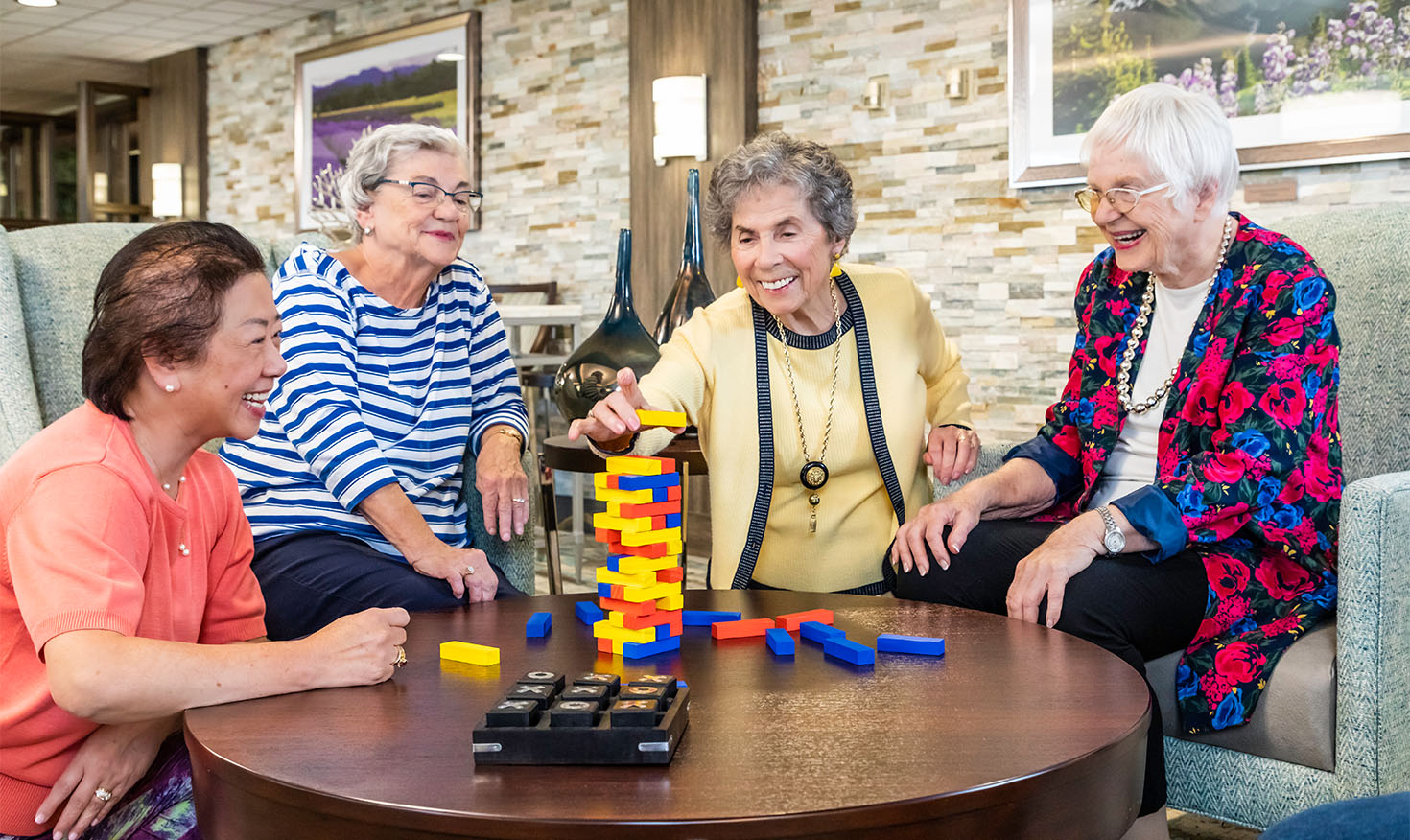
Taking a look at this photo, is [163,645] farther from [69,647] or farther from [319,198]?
[319,198]

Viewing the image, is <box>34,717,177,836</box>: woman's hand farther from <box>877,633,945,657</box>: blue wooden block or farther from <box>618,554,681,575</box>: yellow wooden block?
<box>877,633,945,657</box>: blue wooden block

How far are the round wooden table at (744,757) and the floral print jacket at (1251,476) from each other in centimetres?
43

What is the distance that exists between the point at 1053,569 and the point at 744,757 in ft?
2.81

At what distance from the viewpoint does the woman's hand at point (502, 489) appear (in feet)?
7.15

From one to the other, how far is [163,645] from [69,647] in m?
0.09

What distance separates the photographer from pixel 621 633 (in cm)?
143

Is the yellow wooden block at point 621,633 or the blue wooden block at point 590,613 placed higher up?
the yellow wooden block at point 621,633

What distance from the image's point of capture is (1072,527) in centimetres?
180

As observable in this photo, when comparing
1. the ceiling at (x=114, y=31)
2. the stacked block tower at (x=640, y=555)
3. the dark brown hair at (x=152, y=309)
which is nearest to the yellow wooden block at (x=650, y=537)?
the stacked block tower at (x=640, y=555)

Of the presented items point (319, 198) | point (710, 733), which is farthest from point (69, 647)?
point (319, 198)

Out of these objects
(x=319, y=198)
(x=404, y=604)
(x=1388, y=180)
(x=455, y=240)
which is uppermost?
(x=319, y=198)

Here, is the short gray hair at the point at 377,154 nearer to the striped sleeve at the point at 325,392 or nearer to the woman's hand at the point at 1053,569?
the striped sleeve at the point at 325,392

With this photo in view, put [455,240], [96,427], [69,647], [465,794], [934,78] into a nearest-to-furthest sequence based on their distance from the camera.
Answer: [465,794] → [69,647] → [96,427] → [455,240] → [934,78]

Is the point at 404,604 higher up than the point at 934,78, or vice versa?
the point at 934,78
